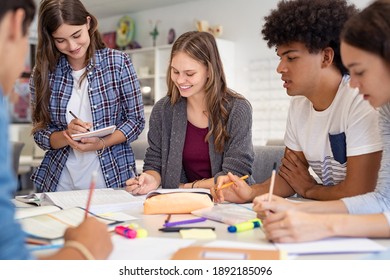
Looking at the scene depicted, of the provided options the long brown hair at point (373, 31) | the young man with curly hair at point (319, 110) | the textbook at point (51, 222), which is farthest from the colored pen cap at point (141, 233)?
the long brown hair at point (373, 31)

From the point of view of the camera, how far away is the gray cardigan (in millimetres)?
1652

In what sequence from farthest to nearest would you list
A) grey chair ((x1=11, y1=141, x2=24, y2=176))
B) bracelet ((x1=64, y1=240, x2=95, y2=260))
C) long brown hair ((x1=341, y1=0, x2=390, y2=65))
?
1. grey chair ((x1=11, y1=141, x2=24, y2=176))
2. long brown hair ((x1=341, y1=0, x2=390, y2=65))
3. bracelet ((x1=64, y1=240, x2=95, y2=260))

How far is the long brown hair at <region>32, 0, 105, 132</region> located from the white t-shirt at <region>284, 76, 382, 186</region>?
0.85m

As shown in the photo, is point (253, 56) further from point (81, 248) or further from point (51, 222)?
point (81, 248)

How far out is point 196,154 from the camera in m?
1.75

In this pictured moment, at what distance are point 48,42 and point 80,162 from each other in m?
0.48

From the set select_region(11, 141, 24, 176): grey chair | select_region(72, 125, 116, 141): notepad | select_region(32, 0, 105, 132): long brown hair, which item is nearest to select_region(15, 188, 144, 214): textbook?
select_region(72, 125, 116, 141): notepad

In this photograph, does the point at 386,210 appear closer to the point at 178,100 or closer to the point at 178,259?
the point at 178,259

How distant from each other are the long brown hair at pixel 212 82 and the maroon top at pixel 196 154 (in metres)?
0.05

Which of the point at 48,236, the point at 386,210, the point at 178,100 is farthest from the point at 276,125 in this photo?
the point at 48,236

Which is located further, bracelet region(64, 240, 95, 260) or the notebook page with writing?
the notebook page with writing

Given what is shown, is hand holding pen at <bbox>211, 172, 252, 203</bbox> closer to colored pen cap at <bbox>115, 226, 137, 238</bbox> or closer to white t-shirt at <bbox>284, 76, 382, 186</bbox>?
white t-shirt at <bbox>284, 76, 382, 186</bbox>

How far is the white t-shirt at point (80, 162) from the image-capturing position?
1.78m

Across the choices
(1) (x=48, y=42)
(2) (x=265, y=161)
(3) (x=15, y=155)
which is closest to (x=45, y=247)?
(1) (x=48, y=42)
